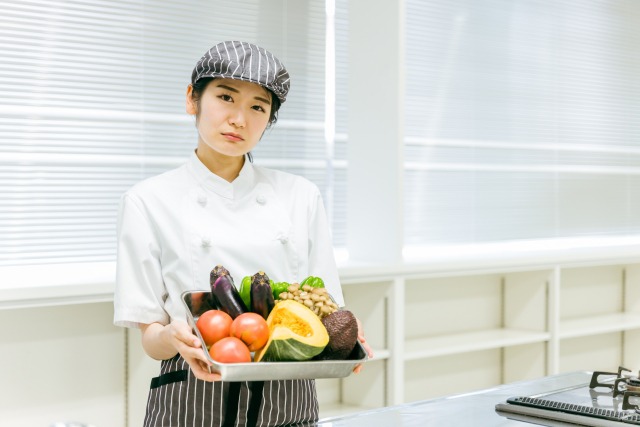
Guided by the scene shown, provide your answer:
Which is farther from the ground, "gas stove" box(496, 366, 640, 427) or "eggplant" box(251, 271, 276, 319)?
→ "eggplant" box(251, 271, 276, 319)

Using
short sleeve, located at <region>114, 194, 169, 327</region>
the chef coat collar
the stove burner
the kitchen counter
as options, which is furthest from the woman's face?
the stove burner

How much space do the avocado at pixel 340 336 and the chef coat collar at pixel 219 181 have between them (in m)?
0.50

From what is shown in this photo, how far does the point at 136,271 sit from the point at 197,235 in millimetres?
150

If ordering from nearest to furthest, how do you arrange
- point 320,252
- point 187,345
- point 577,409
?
point 187,345 < point 577,409 < point 320,252

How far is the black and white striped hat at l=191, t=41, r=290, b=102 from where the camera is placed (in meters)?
1.64

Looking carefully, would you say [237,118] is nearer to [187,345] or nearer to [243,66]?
[243,66]

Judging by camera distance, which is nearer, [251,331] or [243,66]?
[251,331]

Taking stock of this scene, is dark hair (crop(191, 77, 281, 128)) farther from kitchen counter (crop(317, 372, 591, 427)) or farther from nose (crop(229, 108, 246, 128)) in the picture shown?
kitchen counter (crop(317, 372, 591, 427))

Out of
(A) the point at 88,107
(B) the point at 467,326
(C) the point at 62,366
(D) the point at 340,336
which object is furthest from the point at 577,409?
(B) the point at 467,326

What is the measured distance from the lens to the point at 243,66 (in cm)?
165

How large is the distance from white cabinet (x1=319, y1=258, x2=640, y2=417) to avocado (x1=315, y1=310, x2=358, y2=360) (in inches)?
64.3

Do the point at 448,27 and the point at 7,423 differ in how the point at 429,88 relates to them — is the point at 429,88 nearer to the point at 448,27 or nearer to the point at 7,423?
the point at 448,27

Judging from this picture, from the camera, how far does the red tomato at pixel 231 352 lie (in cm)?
131

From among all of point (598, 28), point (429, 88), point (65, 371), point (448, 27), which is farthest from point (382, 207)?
point (598, 28)
